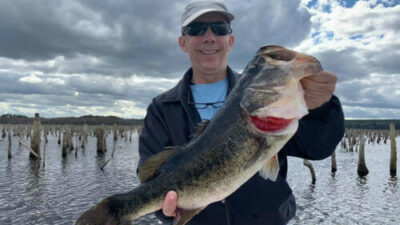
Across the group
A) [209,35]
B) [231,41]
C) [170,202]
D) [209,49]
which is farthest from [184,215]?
[231,41]

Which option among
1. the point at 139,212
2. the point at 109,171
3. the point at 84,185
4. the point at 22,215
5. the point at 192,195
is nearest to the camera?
the point at 192,195

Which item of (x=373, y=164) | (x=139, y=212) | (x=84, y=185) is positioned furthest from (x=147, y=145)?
(x=373, y=164)

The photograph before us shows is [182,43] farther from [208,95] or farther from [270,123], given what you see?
[270,123]

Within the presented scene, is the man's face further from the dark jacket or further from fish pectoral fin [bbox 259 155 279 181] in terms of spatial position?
fish pectoral fin [bbox 259 155 279 181]

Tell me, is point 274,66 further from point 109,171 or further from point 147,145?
point 109,171

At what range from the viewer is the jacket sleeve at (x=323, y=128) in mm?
3506

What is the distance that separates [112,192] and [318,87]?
18.2 m

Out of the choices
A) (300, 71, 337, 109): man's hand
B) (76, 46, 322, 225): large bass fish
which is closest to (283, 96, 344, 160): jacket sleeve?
(300, 71, 337, 109): man's hand

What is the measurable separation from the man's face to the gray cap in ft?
0.28

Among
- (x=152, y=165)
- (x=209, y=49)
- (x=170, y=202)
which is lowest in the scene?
(x=170, y=202)

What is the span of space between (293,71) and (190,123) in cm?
172

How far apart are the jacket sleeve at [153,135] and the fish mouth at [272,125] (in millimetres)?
1733

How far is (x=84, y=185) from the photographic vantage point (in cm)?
2120

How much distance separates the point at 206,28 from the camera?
439 cm
